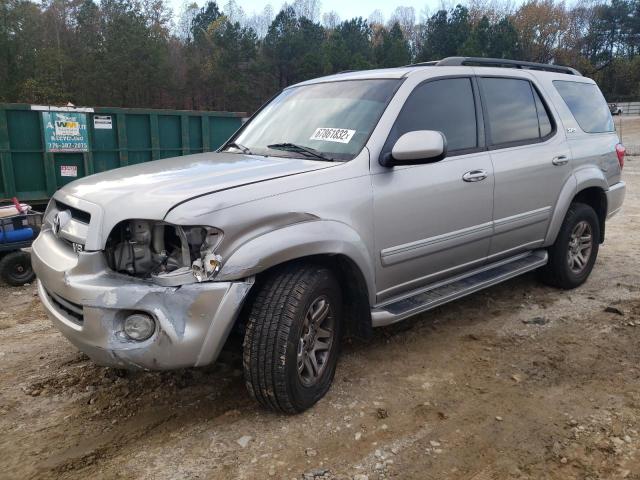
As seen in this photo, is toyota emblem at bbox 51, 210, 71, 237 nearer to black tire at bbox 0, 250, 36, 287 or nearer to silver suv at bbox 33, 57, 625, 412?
silver suv at bbox 33, 57, 625, 412

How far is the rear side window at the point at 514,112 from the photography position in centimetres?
418

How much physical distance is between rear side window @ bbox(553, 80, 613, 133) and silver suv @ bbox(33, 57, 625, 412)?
15cm

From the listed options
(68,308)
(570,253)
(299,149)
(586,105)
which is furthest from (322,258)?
(586,105)

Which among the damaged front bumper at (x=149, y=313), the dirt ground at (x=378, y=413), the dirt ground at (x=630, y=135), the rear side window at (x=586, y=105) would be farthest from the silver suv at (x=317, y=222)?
the dirt ground at (x=630, y=135)

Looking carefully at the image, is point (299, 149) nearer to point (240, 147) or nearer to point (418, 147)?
point (240, 147)

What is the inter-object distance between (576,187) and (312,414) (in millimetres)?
3167

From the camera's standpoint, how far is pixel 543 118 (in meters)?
4.64

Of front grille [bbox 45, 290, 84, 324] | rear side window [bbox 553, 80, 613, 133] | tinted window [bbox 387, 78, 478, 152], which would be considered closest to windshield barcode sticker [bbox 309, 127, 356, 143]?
tinted window [bbox 387, 78, 478, 152]

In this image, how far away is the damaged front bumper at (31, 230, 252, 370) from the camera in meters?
2.58

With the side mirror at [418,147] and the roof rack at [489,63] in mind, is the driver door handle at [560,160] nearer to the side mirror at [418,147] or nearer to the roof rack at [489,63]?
the roof rack at [489,63]

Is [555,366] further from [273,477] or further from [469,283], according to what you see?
[273,477]

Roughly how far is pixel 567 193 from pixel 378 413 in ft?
9.08

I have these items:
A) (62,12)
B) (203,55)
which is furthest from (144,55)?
(62,12)

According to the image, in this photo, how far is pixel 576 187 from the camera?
4.78 m
